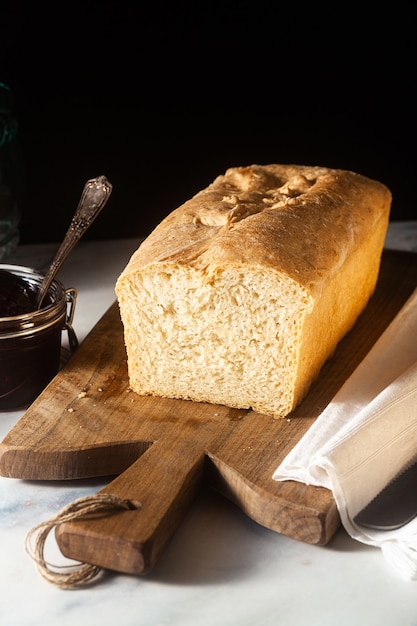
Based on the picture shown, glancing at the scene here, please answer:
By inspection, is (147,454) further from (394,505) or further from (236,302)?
(394,505)

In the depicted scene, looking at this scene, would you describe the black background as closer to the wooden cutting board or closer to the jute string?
the wooden cutting board

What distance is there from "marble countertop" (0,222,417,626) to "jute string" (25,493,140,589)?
3 centimetres

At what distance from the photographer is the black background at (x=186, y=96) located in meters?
3.99

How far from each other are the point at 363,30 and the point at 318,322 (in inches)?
76.3

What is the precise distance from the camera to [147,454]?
248cm

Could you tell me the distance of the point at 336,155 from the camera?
179 inches

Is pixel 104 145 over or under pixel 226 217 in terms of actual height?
under

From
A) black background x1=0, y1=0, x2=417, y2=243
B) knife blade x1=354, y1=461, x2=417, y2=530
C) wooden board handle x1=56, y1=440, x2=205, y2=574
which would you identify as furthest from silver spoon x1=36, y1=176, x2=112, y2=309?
knife blade x1=354, y1=461, x2=417, y2=530

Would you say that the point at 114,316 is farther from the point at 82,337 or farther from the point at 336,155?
the point at 336,155

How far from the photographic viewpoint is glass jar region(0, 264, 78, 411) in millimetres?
2766

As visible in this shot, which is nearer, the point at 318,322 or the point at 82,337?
the point at 318,322

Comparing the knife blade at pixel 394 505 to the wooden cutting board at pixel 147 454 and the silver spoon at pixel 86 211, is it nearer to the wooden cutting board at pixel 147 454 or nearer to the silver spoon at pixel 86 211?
Answer: the wooden cutting board at pixel 147 454

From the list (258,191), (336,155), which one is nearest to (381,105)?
(336,155)

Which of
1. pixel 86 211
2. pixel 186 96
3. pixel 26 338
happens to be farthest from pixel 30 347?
pixel 186 96
